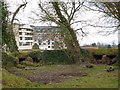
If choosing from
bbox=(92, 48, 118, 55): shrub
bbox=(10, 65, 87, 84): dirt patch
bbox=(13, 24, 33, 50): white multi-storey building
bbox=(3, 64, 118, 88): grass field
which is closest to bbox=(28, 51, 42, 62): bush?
bbox=(13, 24, 33, 50): white multi-storey building

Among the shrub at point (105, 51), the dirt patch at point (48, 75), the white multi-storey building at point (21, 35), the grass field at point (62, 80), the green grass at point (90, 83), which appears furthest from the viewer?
the white multi-storey building at point (21, 35)

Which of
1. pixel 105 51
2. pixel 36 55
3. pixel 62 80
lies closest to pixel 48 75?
pixel 62 80

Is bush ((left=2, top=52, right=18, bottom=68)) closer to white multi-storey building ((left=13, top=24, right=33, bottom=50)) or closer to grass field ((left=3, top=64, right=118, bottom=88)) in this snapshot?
grass field ((left=3, top=64, right=118, bottom=88))

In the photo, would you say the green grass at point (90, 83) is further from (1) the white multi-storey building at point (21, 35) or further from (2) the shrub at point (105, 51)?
(1) the white multi-storey building at point (21, 35)

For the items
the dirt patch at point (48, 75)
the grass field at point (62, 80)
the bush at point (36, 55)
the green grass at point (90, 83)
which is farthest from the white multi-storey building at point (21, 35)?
the green grass at point (90, 83)

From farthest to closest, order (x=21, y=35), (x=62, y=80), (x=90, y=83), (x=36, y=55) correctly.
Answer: (x=21, y=35)
(x=36, y=55)
(x=62, y=80)
(x=90, y=83)

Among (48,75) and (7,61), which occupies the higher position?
(7,61)

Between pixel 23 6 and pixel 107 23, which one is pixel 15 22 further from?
pixel 107 23

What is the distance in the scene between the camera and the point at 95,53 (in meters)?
22.8

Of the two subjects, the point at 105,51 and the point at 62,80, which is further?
the point at 105,51

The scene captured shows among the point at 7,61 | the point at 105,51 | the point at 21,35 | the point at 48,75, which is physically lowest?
the point at 48,75

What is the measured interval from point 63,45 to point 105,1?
1025cm

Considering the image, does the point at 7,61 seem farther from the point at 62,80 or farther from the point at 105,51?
the point at 105,51

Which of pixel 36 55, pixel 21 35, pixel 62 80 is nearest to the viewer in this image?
pixel 62 80
